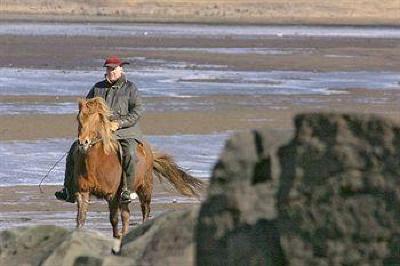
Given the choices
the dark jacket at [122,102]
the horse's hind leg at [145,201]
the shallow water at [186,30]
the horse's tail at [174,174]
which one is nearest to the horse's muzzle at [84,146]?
the dark jacket at [122,102]

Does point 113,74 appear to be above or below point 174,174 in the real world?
above

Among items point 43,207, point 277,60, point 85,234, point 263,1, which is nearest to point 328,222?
point 85,234

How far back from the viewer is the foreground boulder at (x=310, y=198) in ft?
12.8

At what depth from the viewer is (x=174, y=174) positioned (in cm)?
1366

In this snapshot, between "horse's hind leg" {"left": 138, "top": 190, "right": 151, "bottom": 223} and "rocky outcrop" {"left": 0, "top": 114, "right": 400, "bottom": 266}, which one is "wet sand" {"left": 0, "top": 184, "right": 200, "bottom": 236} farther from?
"rocky outcrop" {"left": 0, "top": 114, "right": 400, "bottom": 266}

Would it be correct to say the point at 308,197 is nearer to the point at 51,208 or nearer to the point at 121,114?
the point at 121,114

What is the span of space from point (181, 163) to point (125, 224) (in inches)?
217

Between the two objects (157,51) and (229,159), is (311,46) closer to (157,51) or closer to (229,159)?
(157,51)

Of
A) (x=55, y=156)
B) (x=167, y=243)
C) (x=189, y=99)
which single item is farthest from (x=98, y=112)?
(x=189, y=99)

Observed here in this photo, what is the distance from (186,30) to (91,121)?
54521 mm

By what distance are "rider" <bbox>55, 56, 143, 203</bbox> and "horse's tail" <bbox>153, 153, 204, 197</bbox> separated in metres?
0.59

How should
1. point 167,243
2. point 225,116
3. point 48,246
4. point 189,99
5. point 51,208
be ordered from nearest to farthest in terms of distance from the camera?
1. point 167,243
2. point 48,246
3. point 51,208
4. point 225,116
5. point 189,99

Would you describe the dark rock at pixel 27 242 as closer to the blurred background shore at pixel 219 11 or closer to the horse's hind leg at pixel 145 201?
the horse's hind leg at pixel 145 201

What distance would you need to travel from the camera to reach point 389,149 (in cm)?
388
